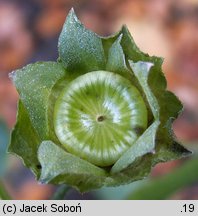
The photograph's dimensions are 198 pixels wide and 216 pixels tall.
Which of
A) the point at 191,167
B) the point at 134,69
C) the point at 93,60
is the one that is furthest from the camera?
the point at 191,167

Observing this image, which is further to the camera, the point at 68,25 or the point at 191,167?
the point at 191,167

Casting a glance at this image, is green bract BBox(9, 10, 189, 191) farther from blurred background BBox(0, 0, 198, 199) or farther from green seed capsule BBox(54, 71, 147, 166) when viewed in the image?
blurred background BBox(0, 0, 198, 199)

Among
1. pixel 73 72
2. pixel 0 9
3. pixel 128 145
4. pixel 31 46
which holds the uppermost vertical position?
pixel 0 9

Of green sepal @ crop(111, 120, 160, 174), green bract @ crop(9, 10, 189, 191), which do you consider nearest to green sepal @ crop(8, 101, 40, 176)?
green bract @ crop(9, 10, 189, 191)

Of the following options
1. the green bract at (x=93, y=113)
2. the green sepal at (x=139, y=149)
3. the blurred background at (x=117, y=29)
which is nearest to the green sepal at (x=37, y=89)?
the green bract at (x=93, y=113)

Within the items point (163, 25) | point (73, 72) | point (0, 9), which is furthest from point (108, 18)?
point (73, 72)

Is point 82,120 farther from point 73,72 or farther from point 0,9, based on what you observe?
point 0,9

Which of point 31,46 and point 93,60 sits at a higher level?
point 31,46

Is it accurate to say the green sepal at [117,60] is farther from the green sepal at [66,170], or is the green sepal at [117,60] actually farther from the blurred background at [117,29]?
the blurred background at [117,29]
